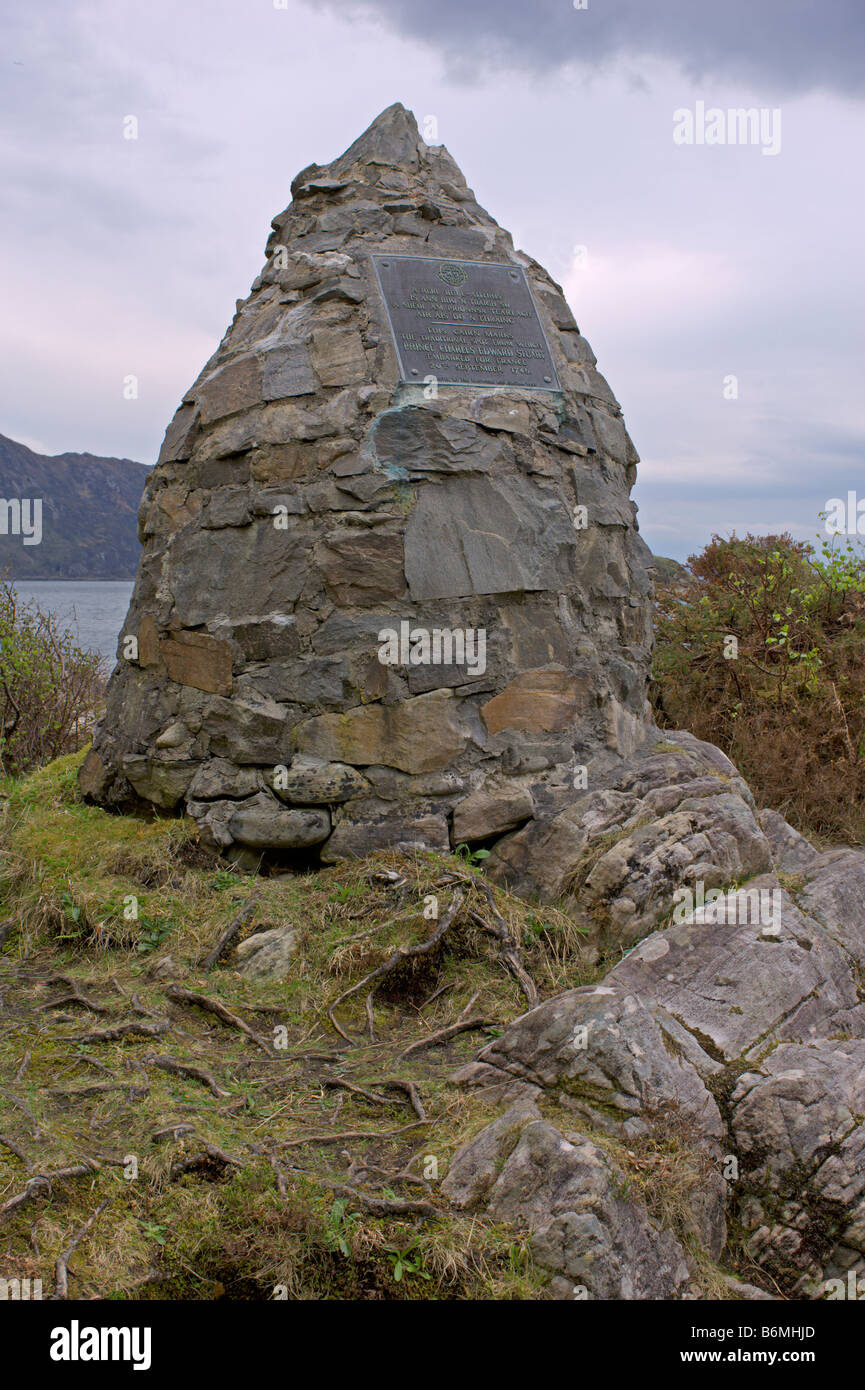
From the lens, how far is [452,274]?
5.60 meters

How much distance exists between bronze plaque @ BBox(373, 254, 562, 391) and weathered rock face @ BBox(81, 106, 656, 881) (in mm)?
92

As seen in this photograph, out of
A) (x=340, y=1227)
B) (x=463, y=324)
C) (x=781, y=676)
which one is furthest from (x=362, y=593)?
(x=781, y=676)

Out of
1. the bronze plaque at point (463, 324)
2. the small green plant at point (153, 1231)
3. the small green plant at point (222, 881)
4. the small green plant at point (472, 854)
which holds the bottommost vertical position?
the small green plant at point (153, 1231)

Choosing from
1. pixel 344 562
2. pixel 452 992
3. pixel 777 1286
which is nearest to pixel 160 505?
pixel 344 562

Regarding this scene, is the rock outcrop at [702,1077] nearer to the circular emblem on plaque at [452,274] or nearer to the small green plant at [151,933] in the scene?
the small green plant at [151,933]

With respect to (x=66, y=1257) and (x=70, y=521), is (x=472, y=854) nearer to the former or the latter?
(x=66, y=1257)

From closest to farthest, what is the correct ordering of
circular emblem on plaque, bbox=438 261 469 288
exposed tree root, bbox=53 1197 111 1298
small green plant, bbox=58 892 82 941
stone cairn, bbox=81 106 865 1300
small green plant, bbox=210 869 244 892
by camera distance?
exposed tree root, bbox=53 1197 111 1298, stone cairn, bbox=81 106 865 1300, small green plant, bbox=58 892 82 941, small green plant, bbox=210 869 244 892, circular emblem on plaque, bbox=438 261 469 288

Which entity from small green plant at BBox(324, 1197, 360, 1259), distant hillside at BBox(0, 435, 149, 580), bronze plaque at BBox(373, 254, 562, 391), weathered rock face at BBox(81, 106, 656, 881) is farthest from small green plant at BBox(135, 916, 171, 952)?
distant hillside at BBox(0, 435, 149, 580)

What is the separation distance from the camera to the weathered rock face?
495 cm

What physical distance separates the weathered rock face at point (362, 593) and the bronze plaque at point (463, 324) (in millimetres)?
92

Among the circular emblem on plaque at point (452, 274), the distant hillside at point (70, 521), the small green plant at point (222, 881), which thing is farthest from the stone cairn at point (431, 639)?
the distant hillside at point (70, 521)

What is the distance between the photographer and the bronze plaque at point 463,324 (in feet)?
17.4

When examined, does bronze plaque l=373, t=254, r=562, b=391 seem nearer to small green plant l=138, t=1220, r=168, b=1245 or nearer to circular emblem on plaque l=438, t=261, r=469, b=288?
circular emblem on plaque l=438, t=261, r=469, b=288
